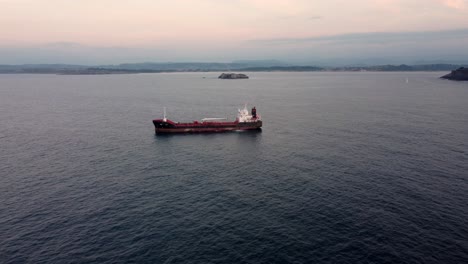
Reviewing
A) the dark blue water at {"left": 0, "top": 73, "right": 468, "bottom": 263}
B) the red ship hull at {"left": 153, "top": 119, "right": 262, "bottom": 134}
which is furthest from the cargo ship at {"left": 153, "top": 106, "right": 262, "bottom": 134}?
the dark blue water at {"left": 0, "top": 73, "right": 468, "bottom": 263}

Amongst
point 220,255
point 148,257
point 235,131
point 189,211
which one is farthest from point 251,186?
point 235,131

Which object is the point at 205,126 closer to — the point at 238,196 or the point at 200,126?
the point at 200,126

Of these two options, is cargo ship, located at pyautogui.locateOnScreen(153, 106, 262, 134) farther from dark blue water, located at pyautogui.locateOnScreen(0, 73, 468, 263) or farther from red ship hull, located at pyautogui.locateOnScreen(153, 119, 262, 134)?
dark blue water, located at pyautogui.locateOnScreen(0, 73, 468, 263)

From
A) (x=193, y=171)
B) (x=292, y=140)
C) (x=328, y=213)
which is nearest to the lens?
(x=328, y=213)

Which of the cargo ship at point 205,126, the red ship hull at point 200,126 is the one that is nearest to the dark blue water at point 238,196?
the red ship hull at point 200,126

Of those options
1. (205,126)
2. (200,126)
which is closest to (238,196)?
(205,126)

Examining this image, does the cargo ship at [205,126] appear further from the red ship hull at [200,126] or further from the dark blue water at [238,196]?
the dark blue water at [238,196]

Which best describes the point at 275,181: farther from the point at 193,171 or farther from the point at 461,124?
the point at 461,124
